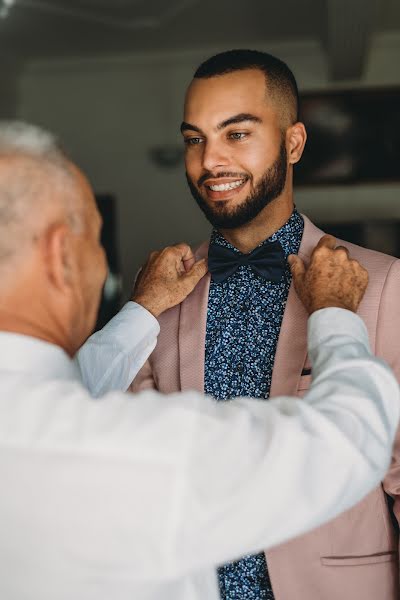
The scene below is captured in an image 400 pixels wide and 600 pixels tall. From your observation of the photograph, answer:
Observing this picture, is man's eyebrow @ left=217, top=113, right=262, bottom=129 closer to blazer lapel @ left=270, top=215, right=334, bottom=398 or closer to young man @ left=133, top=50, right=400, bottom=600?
young man @ left=133, top=50, right=400, bottom=600

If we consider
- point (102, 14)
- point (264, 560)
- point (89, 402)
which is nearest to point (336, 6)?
point (102, 14)

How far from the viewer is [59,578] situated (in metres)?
1.06

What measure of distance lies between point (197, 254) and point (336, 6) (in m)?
2.98

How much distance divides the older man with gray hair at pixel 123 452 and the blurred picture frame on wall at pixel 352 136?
5.34 meters

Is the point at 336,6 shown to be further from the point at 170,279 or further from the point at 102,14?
the point at 170,279

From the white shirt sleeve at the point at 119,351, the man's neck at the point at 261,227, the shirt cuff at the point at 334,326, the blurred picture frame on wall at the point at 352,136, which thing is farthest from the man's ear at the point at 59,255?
the blurred picture frame on wall at the point at 352,136

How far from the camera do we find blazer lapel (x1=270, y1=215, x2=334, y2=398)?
168 centimetres

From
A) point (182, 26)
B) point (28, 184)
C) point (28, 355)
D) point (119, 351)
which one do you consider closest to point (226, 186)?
point (119, 351)

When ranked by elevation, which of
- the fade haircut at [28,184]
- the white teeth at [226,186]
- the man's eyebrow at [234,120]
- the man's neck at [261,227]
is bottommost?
the man's neck at [261,227]

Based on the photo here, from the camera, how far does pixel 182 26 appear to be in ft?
19.6

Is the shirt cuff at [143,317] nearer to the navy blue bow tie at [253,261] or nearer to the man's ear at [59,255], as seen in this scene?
the navy blue bow tie at [253,261]

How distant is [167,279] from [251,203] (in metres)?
0.29

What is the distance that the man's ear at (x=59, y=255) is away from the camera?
3.83ft

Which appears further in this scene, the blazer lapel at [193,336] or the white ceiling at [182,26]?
the white ceiling at [182,26]
